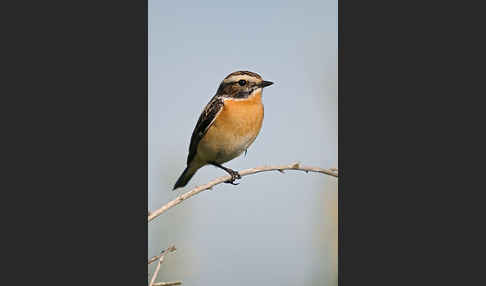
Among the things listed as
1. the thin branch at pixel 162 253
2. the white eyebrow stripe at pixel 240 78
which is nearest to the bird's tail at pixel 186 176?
the thin branch at pixel 162 253

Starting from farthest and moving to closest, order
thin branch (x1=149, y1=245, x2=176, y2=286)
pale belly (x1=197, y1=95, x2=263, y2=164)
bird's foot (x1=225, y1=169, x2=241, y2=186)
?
pale belly (x1=197, y1=95, x2=263, y2=164) < bird's foot (x1=225, y1=169, x2=241, y2=186) < thin branch (x1=149, y1=245, x2=176, y2=286)

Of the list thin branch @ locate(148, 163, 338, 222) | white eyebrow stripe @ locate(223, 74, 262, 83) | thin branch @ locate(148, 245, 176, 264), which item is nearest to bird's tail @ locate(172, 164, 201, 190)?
thin branch @ locate(148, 163, 338, 222)

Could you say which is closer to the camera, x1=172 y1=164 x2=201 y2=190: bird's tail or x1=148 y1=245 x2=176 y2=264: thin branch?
x1=148 y1=245 x2=176 y2=264: thin branch

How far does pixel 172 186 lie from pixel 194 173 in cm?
18

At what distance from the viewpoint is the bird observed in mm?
4613

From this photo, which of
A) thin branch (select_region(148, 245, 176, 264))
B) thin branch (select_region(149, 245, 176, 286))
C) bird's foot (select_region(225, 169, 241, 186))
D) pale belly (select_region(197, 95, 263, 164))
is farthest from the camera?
pale belly (select_region(197, 95, 263, 164))

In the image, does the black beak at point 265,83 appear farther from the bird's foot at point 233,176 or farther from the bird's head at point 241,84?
the bird's foot at point 233,176

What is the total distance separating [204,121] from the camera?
4.69 metres

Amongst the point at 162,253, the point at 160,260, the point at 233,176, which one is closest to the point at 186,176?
the point at 233,176

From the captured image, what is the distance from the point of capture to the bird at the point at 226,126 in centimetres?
461

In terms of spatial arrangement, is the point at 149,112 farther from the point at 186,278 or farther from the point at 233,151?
the point at 186,278

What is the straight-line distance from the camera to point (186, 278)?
Result: 4.23m

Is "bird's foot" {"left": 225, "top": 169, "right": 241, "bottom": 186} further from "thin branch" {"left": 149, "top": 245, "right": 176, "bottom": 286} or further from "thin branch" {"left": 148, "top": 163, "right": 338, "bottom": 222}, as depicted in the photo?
"thin branch" {"left": 149, "top": 245, "right": 176, "bottom": 286}
